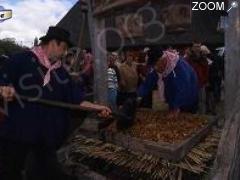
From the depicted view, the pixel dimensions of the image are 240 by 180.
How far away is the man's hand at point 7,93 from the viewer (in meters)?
4.80

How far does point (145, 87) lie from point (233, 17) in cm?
196

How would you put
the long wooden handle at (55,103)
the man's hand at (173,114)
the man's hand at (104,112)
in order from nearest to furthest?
1. the long wooden handle at (55,103)
2. the man's hand at (104,112)
3. the man's hand at (173,114)

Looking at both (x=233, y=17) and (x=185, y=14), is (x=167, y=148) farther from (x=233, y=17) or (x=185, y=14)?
(x=185, y=14)

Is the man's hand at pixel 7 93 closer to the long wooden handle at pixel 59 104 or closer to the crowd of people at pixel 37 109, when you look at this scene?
the crowd of people at pixel 37 109

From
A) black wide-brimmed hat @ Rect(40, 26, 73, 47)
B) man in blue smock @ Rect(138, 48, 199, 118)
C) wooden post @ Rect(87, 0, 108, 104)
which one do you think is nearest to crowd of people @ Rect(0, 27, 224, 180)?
black wide-brimmed hat @ Rect(40, 26, 73, 47)

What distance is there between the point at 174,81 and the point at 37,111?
7.35ft

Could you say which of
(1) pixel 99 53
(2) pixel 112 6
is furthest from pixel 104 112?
(1) pixel 99 53

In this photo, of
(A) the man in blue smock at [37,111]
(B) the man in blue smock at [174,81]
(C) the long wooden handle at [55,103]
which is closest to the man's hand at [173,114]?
(B) the man in blue smock at [174,81]

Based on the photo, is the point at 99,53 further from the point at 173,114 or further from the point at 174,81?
the point at 173,114

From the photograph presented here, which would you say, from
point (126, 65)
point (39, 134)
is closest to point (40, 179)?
point (39, 134)

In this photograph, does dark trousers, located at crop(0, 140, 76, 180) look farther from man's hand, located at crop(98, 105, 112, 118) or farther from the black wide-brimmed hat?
the black wide-brimmed hat

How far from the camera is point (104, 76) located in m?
7.92

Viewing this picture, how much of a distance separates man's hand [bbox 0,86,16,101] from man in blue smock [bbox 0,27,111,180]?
7cm

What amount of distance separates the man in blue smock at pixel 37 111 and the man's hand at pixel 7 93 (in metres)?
0.07
